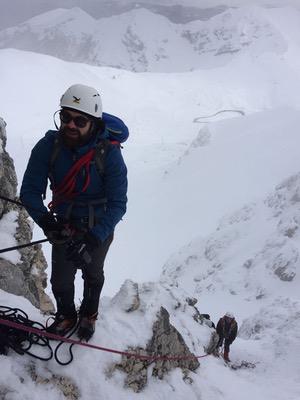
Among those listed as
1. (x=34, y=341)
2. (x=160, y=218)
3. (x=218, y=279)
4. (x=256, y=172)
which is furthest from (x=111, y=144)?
(x=256, y=172)

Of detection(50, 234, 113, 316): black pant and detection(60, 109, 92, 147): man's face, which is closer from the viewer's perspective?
detection(60, 109, 92, 147): man's face

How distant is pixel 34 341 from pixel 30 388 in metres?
0.56

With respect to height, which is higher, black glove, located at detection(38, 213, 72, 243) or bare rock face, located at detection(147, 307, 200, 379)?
black glove, located at detection(38, 213, 72, 243)

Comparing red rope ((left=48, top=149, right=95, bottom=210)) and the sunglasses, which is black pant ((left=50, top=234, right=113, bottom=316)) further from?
the sunglasses

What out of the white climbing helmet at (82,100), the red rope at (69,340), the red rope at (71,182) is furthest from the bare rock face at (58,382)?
the white climbing helmet at (82,100)

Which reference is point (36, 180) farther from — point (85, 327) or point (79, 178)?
point (85, 327)

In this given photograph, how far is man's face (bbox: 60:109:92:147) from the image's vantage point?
4.68 meters

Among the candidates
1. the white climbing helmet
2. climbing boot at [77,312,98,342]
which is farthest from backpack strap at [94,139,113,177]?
climbing boot at [77,312,98,342]

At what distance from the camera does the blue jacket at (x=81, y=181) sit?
190 inches

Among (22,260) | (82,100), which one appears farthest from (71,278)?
(22,260)

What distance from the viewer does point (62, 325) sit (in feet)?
18.9

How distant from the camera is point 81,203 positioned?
5047 millimetres

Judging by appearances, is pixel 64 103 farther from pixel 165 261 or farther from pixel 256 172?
pixel 256 172

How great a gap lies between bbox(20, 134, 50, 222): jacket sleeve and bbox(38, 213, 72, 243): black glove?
16 centimetres
